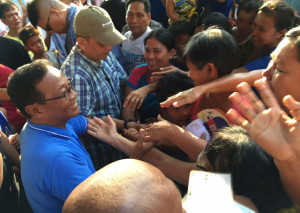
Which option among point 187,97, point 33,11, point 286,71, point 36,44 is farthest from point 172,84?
point 36,44

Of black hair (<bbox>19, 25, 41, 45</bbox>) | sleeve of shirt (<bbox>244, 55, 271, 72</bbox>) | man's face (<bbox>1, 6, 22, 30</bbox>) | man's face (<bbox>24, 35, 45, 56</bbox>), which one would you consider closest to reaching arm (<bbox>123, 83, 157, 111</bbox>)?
sleeve of shirt (<bbox>244, 55, 271, 72</bbox>)

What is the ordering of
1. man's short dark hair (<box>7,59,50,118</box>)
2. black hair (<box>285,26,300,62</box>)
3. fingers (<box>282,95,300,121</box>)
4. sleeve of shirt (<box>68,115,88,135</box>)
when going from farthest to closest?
sleeve of shirt (<box>68,115,88,135</box>) → man's short dark hair (<box>7,59,50,118</box>) → black hair (<box>285,26,300,62</box>) → fingers (<box>282,95,300,121</box>)

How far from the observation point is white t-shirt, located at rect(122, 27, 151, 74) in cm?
301

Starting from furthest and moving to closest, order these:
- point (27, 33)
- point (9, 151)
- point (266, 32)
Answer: point (27, 33) → point (266, 32) → point (9, 151)

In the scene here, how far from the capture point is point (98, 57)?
223cm

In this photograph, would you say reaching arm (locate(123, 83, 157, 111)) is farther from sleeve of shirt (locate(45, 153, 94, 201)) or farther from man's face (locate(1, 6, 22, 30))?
man's face (locate(1, 6, 22, 30))

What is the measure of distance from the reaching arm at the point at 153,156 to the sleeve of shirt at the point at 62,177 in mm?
541

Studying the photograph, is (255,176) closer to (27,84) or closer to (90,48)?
(27,84)

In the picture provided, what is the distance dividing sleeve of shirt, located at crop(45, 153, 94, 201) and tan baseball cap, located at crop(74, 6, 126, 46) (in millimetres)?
1233

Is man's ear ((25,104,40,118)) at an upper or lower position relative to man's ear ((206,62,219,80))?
lower

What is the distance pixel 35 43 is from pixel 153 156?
2672 millimetres

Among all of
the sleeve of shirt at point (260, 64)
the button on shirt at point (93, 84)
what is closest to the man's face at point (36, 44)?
the button on shirt at point (93, 84)

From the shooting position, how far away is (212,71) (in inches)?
71.3

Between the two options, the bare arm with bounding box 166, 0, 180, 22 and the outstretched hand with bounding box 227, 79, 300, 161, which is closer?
→ the outstretched hand with bounding box 227, 79, 300, 161
